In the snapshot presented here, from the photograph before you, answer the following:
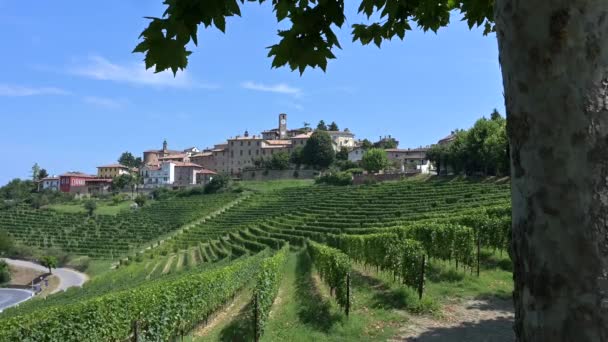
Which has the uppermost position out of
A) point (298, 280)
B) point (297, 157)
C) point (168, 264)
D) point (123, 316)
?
point (297, 157)

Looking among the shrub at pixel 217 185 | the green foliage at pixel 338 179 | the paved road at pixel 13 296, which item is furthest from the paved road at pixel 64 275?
the green foliage at pixel 338 179

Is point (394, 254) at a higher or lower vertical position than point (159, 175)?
lower

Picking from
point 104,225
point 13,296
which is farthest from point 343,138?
point 13,296

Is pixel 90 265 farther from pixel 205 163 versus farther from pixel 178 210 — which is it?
pixel 205 163

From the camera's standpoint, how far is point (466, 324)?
37.3 feet

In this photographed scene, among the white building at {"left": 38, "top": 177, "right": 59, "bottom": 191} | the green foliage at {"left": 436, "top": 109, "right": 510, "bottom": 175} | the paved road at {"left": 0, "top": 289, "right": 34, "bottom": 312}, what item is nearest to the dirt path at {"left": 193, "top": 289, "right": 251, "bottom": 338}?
the paved road at {"left": 0, "top": 289, "right": 34, "bottom": 312}

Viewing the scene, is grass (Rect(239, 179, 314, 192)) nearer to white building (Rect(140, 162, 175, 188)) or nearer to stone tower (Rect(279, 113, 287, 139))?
white building (Rect(140, 162, 175, 188))

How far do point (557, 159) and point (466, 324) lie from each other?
439 inches

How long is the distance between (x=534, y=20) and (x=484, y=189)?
50385mm

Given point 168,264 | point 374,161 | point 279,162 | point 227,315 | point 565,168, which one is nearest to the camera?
point 565,168

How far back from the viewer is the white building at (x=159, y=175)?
124125 mm

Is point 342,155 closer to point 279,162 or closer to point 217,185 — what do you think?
point 279,162

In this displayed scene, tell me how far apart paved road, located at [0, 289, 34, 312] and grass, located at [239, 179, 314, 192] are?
48.5 m

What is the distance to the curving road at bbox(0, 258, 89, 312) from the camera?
4155 centimetres
